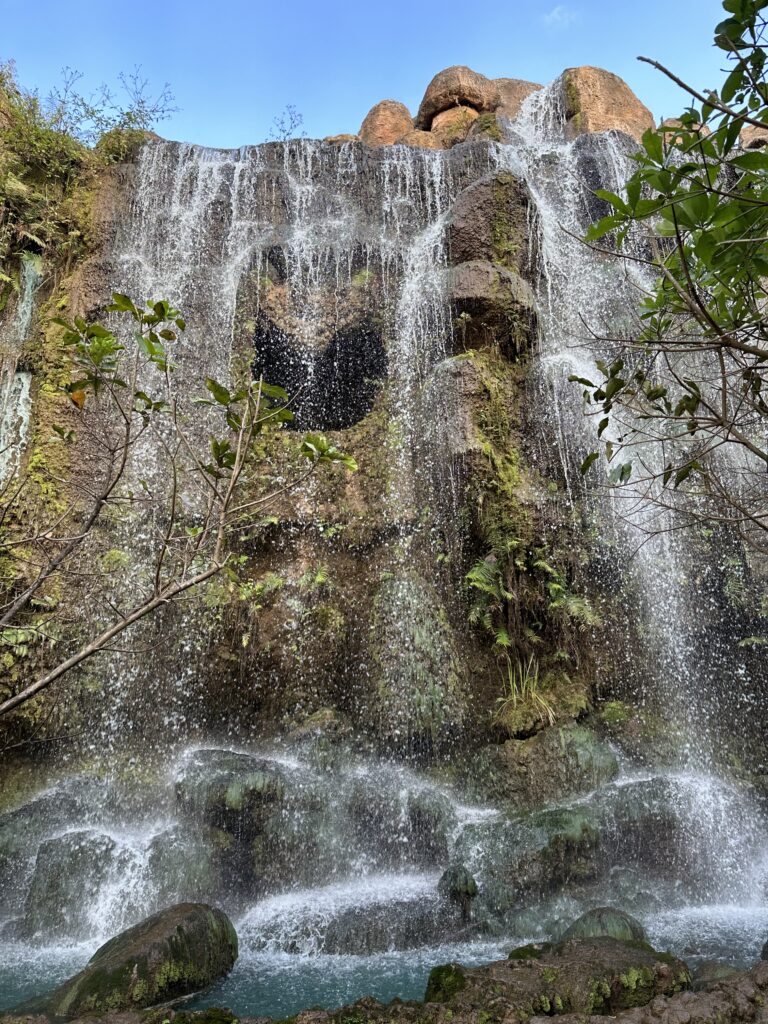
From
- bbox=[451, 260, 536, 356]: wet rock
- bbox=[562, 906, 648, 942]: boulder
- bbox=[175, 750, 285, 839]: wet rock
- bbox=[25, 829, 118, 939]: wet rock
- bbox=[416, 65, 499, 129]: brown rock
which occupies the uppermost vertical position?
bbox=[416, 65, 499, 129]: brown rock

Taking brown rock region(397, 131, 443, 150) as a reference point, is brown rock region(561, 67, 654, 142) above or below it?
above

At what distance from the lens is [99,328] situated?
112 inches

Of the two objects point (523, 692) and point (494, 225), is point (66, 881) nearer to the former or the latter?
point (523, 692)

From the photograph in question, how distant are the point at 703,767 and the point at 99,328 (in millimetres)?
8279

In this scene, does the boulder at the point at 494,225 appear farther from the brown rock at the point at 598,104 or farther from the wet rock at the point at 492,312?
the brown rock at the point at 598,104

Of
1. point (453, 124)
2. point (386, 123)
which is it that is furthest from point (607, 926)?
point (386, 123)

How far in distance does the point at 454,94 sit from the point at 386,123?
5.58 ft

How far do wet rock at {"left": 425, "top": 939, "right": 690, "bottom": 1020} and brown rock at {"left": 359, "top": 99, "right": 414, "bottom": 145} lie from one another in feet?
53.5

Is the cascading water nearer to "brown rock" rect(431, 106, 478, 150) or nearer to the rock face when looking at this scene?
the rock face

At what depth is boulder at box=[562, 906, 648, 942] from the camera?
4.85m

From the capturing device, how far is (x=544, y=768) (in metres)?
7.55

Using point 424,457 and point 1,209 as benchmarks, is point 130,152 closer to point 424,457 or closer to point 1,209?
point 1,209

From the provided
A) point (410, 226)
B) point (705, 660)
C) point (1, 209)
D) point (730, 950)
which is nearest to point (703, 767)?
point (705, 660)

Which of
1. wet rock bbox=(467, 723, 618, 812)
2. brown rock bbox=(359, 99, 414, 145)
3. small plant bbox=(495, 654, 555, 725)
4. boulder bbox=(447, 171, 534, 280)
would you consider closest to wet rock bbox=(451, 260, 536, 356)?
boulder bbox=(447, 171, 534, 280)
